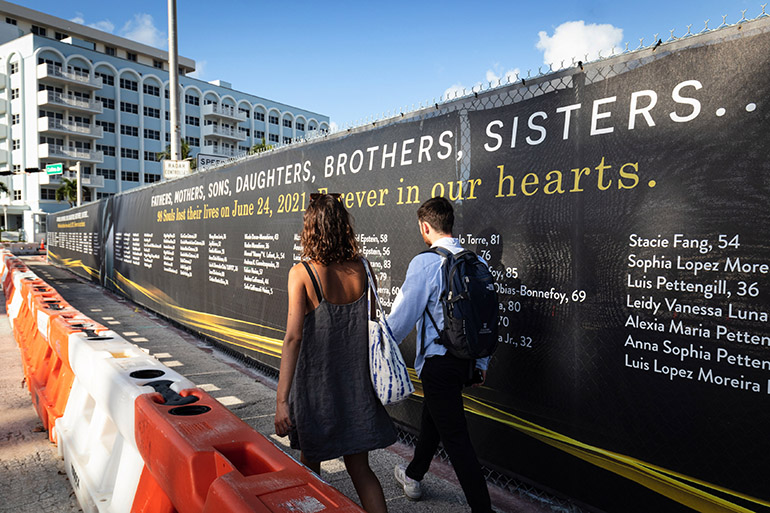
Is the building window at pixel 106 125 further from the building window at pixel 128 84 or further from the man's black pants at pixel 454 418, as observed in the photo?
the man's black pants at pixel 454 418

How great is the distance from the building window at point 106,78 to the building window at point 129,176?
9.42 m

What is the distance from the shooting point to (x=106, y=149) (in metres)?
53.1

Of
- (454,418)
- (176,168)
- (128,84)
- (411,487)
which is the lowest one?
(411,487)

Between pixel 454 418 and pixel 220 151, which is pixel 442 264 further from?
pixel 220 151

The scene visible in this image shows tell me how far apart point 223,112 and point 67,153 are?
19270mm

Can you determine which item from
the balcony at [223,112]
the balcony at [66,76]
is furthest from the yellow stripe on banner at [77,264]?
the balcony at [223,112]

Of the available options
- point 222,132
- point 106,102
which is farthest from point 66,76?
point 222,132

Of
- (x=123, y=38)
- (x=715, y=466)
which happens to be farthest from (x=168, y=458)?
(x=123, y=38)

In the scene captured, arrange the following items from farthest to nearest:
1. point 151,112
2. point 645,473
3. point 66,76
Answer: point 151,112 < point 66,76 < point 645,473

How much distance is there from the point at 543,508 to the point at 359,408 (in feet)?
4.88

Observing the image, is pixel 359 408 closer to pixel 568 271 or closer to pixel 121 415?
pixel 121 415

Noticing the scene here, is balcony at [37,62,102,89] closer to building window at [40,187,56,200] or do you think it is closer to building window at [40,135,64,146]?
building window at [40,135,64,146]

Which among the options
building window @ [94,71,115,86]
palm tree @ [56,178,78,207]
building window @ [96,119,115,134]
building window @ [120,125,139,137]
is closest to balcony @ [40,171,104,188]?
palm tree @ [56,178,78,207]

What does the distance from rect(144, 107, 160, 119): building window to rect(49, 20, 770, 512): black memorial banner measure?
61.0 metres
